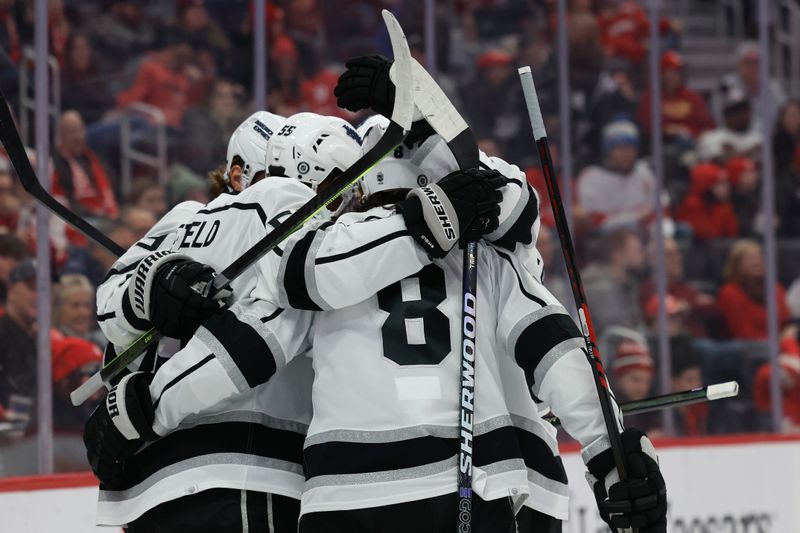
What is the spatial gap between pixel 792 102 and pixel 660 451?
2.18 meters

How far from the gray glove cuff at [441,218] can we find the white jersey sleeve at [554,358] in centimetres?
17

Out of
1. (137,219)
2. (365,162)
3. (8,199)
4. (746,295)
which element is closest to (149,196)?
(137,219)

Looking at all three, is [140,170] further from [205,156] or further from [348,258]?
[348,258]

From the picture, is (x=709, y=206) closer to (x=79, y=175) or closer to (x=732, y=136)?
(x=732, y=136)

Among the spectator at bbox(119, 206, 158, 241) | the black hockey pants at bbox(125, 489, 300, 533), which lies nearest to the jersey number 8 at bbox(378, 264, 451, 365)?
the black hockey pants at bbox(125, 489, 300, 533)

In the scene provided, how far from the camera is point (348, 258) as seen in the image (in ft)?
5.99

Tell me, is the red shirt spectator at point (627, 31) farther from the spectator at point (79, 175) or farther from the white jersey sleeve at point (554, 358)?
the white jersey sleeve at point (554, 358)

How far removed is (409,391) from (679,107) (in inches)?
143

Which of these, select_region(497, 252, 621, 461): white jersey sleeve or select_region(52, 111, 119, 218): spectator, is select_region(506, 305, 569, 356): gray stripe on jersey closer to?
select_region(497, 252, 621, 461): white jersey sleeve

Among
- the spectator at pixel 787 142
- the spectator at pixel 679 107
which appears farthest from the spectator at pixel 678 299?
the spectator at pixel 787 142

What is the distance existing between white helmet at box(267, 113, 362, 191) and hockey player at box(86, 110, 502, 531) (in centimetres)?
11

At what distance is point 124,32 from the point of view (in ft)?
12.7

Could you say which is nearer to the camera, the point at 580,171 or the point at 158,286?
the point at 158,286

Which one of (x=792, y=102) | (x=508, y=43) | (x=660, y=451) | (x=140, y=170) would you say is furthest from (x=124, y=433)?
(x=792, y=102)
